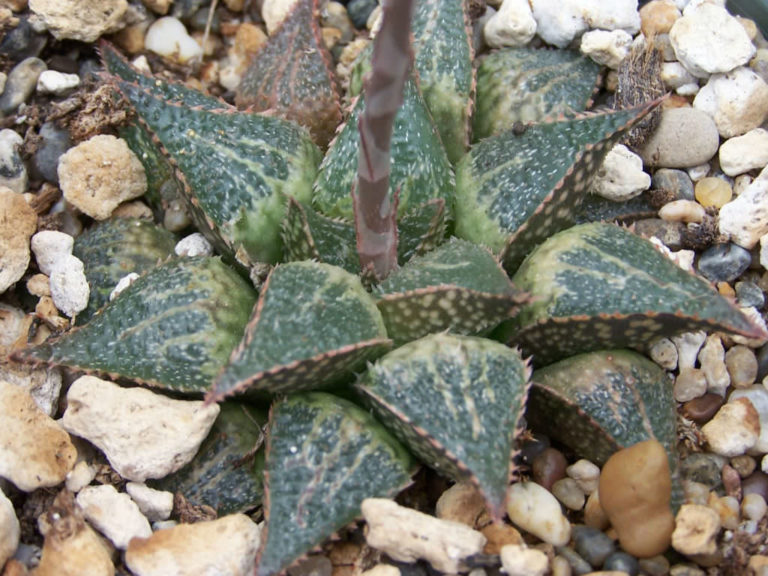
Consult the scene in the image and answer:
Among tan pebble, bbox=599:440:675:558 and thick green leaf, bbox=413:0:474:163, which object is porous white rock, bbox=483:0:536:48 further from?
tan pebble, bbox=599:440:675:558

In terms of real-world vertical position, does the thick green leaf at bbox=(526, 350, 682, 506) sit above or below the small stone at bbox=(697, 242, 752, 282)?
below

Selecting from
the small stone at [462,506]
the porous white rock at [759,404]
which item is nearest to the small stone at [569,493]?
the small stone at [462,506]

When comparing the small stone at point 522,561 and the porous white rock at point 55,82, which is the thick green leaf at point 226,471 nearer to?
the small stone at point 522,561

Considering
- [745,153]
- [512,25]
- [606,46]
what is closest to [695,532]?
[745,153]

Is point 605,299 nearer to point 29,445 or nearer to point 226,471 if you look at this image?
point 226,471

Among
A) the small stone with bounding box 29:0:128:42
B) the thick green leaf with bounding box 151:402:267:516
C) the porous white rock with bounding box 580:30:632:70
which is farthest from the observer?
the small stone with bounding box 29:0:128:42

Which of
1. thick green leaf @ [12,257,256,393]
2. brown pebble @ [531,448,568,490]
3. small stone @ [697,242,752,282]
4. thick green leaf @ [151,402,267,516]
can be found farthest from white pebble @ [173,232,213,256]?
small stone @ [697,242,752,282]

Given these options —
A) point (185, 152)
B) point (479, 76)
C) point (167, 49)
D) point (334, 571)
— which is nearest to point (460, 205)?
point (479, 76)
